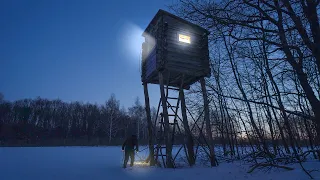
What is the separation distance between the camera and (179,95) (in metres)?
10.3

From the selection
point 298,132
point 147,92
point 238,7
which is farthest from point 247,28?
point 298,132

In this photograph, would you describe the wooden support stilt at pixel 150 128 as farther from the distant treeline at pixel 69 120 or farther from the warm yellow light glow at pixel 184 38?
the distant treeline at pixel 69 120

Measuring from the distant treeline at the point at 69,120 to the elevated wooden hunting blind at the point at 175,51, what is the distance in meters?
35.6

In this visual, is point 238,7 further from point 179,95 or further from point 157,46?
point 179,95

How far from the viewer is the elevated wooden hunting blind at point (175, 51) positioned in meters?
9.29

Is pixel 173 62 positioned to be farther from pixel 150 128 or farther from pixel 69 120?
pixel 69 120

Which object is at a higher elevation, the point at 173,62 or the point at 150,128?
the point at 173,62

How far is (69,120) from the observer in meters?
53.1

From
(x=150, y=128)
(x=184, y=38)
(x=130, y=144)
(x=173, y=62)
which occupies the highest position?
(x=184, y=38)

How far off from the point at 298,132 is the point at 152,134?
696 cm

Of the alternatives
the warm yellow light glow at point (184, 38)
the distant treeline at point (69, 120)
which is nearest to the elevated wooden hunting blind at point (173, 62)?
the warm yellow light glow at point (184, 38)

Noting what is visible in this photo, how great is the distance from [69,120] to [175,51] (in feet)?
168

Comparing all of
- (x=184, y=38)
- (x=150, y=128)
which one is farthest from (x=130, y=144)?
(x=184, y=38)

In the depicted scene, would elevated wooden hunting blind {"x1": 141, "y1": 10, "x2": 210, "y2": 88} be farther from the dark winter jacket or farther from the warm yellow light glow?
the dark winter jacket
